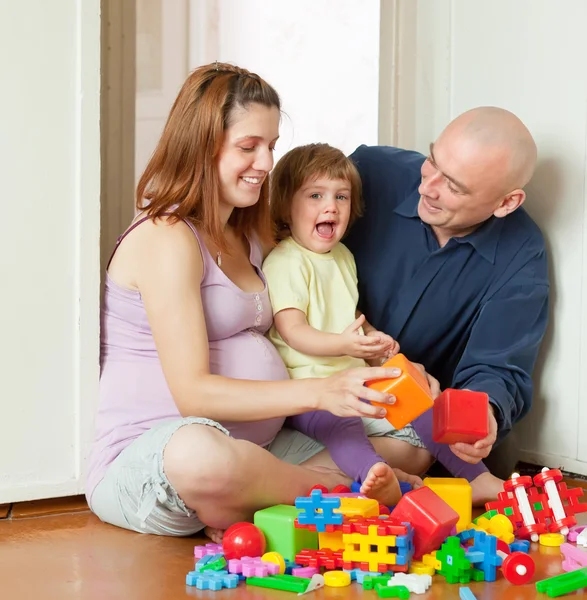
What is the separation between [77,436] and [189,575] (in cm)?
52

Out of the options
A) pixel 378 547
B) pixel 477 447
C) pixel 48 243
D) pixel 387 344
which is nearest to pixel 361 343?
pixel 387 344

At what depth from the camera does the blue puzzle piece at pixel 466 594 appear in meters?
1.18

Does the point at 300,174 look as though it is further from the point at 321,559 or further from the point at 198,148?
the point at 321,559

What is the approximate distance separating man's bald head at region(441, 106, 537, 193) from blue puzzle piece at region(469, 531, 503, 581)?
787mm

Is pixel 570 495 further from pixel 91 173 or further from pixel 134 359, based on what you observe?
pixel 91 173

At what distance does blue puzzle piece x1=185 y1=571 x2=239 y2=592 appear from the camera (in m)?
1.24

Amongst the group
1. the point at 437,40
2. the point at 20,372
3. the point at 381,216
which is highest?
the point at 437,40

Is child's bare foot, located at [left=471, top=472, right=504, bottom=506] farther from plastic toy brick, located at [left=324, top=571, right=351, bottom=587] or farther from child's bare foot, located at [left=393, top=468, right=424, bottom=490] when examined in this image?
plastic toy brick, located at [left=324, top=571, right=351, bottom=587]

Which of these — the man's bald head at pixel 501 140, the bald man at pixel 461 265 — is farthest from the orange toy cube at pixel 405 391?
the man's bald head at pixel 501 140

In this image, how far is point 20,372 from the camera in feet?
5.34

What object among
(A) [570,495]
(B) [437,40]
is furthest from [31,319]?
(B) [437,40]

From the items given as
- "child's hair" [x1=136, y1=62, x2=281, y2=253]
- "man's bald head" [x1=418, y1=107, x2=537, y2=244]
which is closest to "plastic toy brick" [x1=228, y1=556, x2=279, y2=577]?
"child's hair" [x1=136, y1=62, x2=281, y2=253]

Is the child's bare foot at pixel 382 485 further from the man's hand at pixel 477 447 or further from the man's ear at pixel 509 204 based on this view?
the man's ear at pixel 509 204

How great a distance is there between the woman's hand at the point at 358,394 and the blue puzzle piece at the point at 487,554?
0.79 ft
